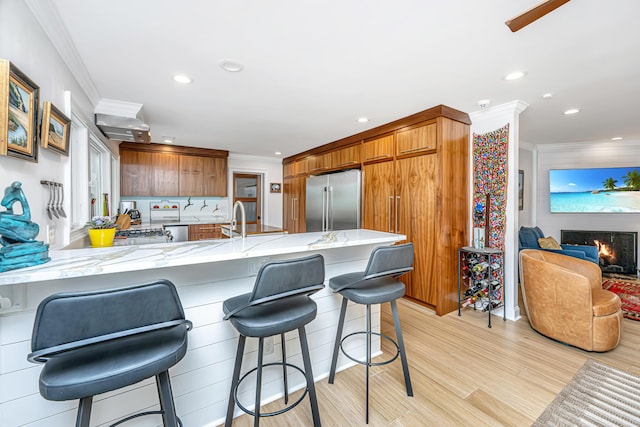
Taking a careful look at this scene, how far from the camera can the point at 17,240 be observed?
3.41ft

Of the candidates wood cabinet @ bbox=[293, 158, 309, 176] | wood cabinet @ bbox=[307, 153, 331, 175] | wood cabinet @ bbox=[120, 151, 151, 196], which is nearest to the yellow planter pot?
Result: wood cabinet @ bbox=[120, 151, 151, 196]

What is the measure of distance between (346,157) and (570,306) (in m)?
3.19

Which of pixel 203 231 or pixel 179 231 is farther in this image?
pixel 203 231

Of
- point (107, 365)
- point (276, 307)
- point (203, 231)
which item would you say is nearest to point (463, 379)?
point (276, 307)

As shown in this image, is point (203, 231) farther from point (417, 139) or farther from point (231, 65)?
point (417, 139)

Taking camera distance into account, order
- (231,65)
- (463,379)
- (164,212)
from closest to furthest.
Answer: (463,379) → (231,65) → (164,212)

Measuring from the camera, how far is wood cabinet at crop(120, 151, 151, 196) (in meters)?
4.75

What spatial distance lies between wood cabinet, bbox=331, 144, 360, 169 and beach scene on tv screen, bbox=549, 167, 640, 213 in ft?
12.7

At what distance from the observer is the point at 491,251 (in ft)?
9.63

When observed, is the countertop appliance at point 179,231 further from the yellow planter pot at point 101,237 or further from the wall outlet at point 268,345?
the wall outlet at point 268,345

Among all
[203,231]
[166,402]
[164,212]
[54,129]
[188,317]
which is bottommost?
[166,402]

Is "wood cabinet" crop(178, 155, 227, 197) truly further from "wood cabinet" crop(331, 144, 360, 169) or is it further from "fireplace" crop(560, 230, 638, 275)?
"fireplace" crop(560, 230, 638, 275)

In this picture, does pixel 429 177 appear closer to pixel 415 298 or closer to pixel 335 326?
pixel 415 298

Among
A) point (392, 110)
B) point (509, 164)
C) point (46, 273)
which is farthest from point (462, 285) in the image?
point (46, 273)
